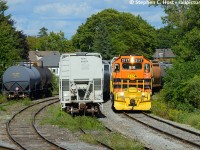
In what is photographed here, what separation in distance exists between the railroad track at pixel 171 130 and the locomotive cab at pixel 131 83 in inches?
48.6

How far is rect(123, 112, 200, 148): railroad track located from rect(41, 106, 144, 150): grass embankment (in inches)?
78.9

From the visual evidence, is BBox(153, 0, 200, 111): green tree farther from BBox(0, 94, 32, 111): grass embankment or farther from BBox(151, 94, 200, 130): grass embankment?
BBox(0, 94, 32, 111): grass embankment

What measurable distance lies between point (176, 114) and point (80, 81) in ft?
20.4

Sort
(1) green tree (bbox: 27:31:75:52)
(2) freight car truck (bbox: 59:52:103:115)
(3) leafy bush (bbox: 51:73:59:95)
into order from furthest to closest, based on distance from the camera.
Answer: (1) green tree (bbox: 27:31:75:52)
(3) leafy bush (bbox: 51:73:59:95)
(2) freight car truck (bbox: 59:52:103:115)

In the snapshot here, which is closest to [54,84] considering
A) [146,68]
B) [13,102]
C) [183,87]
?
[13,102]

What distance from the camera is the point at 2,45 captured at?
45594 millimetres

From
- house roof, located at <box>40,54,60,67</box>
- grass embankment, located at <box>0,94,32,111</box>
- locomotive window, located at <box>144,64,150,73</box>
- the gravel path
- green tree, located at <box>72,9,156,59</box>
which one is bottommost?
the gravel path

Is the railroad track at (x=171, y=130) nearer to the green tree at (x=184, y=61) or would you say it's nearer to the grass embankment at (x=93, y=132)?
the grass embankment at (x=93, y=132)

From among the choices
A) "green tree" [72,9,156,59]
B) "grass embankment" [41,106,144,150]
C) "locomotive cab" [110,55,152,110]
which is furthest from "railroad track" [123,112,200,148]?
"green tree" [72,9,156,59]

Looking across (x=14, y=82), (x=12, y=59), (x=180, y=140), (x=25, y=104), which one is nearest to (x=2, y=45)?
(x=12, y=59)

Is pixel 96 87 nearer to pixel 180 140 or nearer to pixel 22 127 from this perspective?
pixel 22 127

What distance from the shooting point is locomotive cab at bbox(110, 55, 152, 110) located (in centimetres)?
2781

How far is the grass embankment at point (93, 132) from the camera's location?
15883 mm

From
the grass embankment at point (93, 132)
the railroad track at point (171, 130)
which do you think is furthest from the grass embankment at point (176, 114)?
the grass embankment at point (93, 132)
